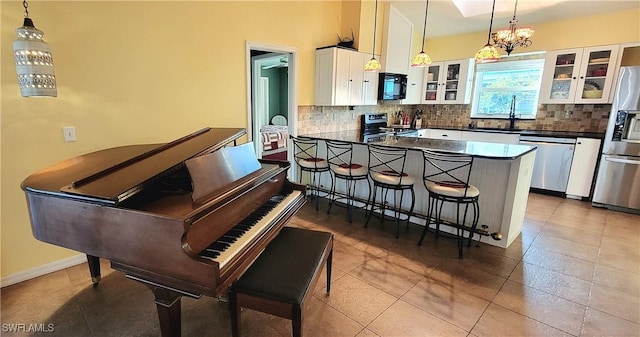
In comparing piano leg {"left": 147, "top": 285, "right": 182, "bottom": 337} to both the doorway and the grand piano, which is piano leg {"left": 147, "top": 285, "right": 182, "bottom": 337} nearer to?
the grand piano

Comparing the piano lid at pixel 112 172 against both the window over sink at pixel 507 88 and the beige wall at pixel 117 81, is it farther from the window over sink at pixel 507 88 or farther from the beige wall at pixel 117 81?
the window over sink at pixel 507 88

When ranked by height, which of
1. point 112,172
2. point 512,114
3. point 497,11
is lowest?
point 112,172

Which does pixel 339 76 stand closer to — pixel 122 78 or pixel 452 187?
pixel 452 187

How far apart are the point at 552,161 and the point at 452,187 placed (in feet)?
10.1

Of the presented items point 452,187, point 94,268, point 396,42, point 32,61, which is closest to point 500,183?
point 452,187

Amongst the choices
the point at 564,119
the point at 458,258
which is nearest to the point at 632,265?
the point at 458,258

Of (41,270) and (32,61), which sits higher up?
(32,61)

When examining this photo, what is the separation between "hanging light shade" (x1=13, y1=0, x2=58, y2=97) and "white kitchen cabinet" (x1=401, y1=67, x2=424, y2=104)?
17.0 ft

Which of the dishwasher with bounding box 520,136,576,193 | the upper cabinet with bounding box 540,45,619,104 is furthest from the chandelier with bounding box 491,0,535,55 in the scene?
the dishwasher with bounding box 520,136,576,193

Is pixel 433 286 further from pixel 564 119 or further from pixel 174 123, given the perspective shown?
pixel 564 119

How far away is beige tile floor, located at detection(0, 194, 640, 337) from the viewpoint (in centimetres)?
194

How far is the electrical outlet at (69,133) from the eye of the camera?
8.06ft

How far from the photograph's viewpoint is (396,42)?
202 inches

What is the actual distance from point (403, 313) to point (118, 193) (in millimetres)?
1911
